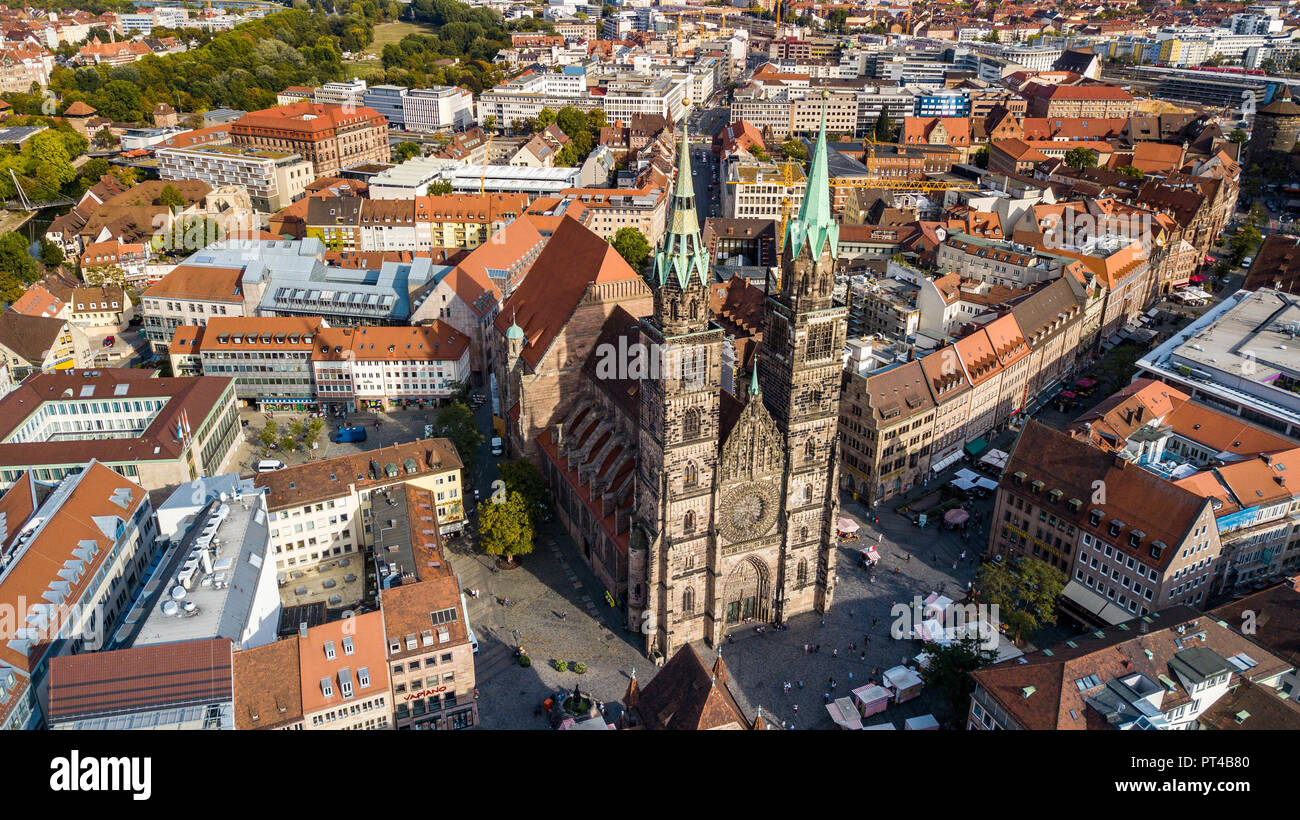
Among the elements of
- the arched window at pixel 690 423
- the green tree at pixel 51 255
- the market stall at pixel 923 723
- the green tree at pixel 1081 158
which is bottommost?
the market stall at pixel 923 723

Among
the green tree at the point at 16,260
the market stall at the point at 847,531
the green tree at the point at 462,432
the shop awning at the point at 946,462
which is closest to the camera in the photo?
the market stall at the point at 847,531

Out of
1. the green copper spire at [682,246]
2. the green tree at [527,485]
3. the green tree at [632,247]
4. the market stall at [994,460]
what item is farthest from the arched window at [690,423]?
the green tree at [632,247]

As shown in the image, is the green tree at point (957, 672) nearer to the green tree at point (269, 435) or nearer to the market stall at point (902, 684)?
the market stall at point (902, 684)

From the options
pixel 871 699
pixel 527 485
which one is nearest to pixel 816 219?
pixel 871 699

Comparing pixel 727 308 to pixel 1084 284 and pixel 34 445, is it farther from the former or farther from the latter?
pixel 34 445

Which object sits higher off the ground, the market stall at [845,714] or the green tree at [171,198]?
the green tree at [171,198]

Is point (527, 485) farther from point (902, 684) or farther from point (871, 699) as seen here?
point (902, 684)

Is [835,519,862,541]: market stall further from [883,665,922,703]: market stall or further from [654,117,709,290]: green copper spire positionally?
[654,117,709,290]: green copper spire
